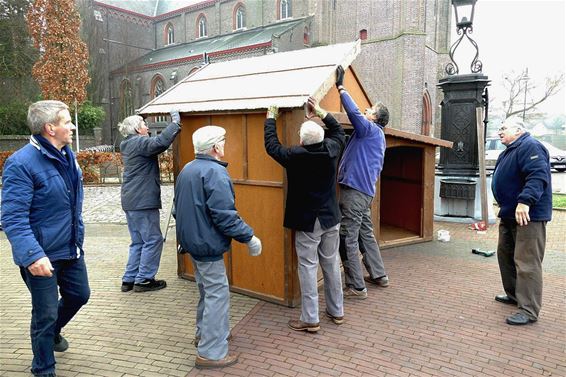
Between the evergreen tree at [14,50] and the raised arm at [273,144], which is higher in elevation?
the evergreen tree at [14,50]

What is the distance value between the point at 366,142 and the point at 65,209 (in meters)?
3.09

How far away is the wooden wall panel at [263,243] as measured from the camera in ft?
15.5

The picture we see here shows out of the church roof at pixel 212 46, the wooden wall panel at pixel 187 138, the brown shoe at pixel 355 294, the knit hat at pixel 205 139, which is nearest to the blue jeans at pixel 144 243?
the wooden wall panel at pixel 187 138

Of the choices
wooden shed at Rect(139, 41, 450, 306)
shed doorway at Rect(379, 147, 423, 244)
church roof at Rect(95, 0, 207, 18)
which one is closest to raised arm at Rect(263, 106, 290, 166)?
wooden shed at Rect(139, 41, 450, 306)

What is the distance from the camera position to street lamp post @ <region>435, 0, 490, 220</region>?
9.34 m

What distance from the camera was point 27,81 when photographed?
26.8m

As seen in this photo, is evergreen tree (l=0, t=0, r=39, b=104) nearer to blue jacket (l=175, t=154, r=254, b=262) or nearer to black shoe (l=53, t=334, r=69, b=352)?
black shoe (l=53, t=334, r=69, b=352)

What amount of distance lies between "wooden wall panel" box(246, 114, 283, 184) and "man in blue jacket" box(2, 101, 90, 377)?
1934 millimetres

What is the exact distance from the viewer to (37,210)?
3084 millimetres

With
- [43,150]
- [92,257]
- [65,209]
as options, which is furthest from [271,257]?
[92,257]

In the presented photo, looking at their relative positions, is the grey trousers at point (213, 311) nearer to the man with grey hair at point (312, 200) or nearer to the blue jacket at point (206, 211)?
the blue jacket at point (206, 211)

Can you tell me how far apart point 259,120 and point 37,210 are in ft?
7.72

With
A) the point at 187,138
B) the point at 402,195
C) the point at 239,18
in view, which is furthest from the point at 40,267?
the point at 239,18

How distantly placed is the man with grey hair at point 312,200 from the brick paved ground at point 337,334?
403mm
